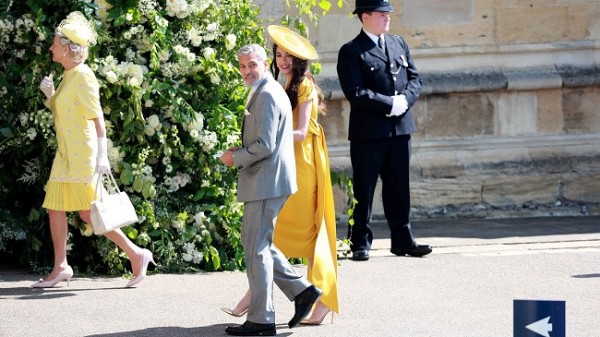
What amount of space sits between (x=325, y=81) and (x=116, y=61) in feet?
11.5

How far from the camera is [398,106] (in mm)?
10469

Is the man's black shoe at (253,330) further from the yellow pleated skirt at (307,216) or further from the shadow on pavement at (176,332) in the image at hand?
the yellow pleated skirt at (307,216)

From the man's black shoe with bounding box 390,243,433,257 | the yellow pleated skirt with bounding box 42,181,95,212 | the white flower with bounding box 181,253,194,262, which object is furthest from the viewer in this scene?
the man's black shoe with bounding box 390,243,433,257

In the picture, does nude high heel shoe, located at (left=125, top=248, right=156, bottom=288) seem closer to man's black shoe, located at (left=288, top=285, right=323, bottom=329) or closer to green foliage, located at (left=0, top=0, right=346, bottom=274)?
green foliage, located at (left=0, top=0, right=346, bottom=274)

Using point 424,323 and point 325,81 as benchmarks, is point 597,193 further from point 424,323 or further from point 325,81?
point 424,323

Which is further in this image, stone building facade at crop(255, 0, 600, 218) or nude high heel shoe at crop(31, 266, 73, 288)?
stone building facade at crop(255, 0, 600, 218)

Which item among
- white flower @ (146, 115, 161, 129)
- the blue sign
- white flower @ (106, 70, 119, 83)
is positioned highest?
white flower @ (106, 70, 119, 83)

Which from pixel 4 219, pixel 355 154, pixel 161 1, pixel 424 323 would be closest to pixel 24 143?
pixel 4 219

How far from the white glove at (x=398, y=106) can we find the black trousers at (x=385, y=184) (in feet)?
0.77

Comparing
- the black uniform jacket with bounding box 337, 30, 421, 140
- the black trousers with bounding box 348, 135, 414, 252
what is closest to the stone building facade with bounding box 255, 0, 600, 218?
the black trousers with bounding box 348, 135, 414, 252

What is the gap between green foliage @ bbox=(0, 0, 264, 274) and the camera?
950 cm

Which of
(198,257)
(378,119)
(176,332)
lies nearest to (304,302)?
(176,332)

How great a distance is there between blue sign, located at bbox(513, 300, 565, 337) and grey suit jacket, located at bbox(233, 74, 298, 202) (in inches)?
106

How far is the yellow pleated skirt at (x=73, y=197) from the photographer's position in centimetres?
885
